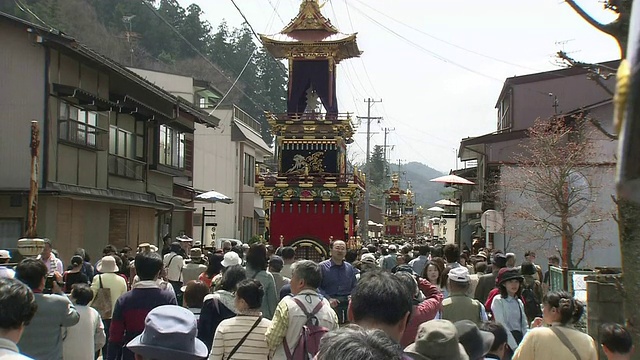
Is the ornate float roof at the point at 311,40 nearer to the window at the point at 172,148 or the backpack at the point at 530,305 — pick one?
the window at the point at 172,148

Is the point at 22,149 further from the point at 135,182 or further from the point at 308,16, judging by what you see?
the point at 308,16

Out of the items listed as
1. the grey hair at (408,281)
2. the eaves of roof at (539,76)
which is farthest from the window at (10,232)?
the eaves of roof at (539,76)

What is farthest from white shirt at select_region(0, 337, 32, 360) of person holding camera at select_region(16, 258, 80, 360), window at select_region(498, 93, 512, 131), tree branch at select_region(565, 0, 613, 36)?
window at select_region(498, 93, 512, 131)

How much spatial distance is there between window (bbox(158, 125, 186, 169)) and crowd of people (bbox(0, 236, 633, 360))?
18.6 metres

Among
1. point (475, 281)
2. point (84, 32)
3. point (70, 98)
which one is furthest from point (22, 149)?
point (84, 32)

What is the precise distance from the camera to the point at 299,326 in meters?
5.79

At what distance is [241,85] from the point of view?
2862 inches

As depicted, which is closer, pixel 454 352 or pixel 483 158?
pixel 454 352

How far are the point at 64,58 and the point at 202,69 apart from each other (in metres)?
49.9

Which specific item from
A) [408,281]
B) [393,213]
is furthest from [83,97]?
[393,213]

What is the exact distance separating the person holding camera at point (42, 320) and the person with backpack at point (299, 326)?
1.70 m

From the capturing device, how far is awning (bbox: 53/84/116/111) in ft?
60.1

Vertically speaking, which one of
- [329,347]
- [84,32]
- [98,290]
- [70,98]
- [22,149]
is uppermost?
[84,32]

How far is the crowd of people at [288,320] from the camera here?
153 inches
